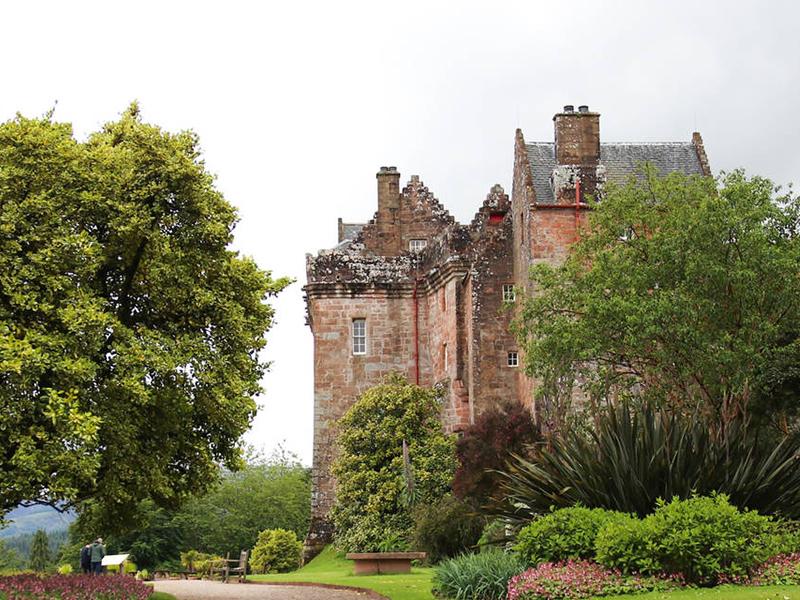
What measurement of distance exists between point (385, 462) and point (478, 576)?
21.6 metres

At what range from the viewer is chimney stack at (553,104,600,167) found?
38875 millimetres

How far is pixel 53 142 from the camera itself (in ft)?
65.4

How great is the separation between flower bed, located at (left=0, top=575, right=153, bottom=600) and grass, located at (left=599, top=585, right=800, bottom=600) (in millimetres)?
7982

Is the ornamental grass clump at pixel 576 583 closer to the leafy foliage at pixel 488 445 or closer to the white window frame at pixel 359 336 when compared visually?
the leafy foliage at pixel 488 445

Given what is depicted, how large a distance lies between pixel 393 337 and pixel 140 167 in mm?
24290

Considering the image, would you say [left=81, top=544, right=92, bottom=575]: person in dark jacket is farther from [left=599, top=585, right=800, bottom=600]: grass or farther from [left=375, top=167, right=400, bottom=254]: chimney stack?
[left=375, top=167, right=400, bottom=254]: chimney stack

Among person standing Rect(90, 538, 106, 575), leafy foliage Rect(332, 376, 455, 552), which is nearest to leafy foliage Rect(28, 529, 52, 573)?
leafy foliage Rect(332, 376, 455, 552)

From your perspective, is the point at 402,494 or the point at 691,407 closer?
the point at 691,407

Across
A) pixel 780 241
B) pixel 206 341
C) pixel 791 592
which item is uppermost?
pixel 780 241

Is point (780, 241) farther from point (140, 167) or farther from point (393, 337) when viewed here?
point (393, 337)

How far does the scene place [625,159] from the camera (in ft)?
130

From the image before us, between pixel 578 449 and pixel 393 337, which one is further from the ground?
pixel 393 337

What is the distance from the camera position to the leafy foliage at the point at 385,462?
37625mm

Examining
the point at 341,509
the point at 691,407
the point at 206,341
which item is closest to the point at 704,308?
the point at 691,407
